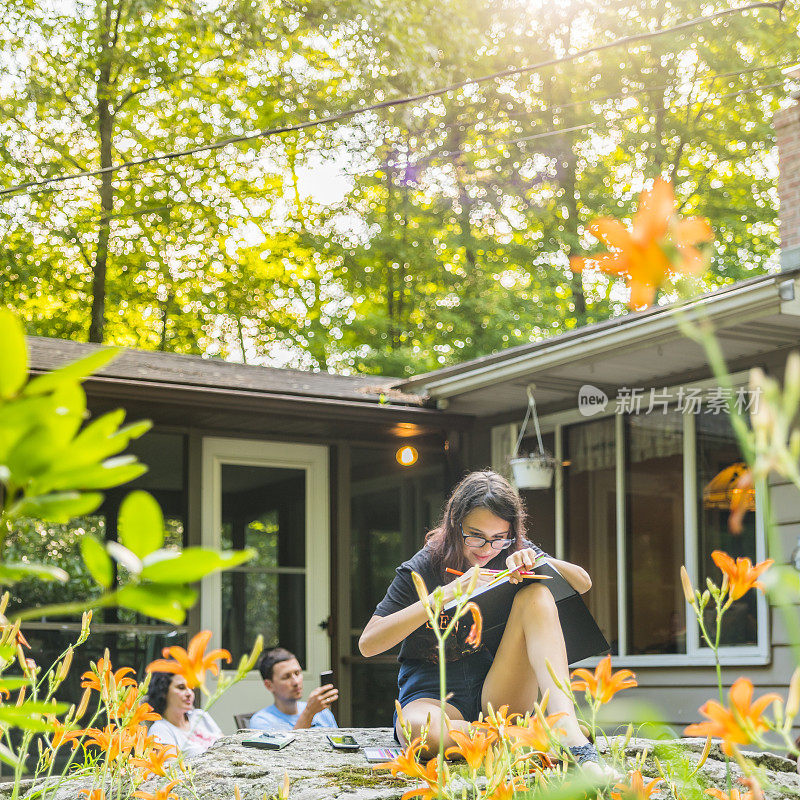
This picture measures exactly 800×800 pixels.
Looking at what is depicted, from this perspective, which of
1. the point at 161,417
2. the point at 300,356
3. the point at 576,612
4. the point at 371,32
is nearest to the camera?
the point at 576,612

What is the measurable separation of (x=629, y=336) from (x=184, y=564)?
16.4 ft

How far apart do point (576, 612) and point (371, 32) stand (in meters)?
12.0

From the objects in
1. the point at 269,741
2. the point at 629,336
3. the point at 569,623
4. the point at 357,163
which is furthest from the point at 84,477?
the point at 357,163

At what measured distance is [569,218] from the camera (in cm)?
1544

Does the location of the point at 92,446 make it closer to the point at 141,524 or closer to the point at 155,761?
the point at 141,524

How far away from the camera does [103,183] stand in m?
14.7

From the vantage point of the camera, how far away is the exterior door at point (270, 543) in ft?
23.3

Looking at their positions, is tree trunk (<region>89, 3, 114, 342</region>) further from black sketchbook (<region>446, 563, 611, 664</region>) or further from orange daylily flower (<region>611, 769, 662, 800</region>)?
orange daylily flower (<region>611, 769, 662, 800</region>)

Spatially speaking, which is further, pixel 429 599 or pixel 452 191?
pixel 452 191

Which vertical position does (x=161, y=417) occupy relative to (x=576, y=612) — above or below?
above

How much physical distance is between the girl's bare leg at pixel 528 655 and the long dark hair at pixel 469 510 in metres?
0.38

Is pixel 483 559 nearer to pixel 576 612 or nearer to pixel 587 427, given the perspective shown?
pixel 576 612

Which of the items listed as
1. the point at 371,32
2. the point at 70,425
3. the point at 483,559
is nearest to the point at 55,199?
the point at 371,32

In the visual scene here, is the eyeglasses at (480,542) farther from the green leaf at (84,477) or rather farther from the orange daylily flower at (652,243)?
the green leaf at (84,477)
